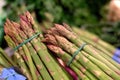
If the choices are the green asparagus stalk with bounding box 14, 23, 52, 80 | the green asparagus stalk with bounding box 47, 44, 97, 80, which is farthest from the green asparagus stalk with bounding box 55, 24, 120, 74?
the green asparagus stalk with bounding box 14, 23, 52, 80

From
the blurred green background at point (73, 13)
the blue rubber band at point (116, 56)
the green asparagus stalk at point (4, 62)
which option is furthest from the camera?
the blurred green background at point (73, 13)

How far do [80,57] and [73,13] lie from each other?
209cm

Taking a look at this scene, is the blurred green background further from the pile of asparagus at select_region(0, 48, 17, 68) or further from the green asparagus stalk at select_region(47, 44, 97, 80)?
the green asparagus stalk at select_region(47, 44, 97, 80)

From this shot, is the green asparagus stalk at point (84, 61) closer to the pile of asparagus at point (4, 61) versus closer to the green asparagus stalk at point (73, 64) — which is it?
the green asparagus stalk at point (73, 64)

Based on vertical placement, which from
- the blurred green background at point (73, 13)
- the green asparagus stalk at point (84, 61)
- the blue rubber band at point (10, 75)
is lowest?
the green asparagus stalk at point (84, 61)

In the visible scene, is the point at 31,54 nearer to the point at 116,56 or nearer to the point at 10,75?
the point at 10,75

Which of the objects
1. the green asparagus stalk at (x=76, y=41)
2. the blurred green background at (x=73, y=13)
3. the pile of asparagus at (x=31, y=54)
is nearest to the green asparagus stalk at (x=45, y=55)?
the pile of asparagus at (x=31, y=54)

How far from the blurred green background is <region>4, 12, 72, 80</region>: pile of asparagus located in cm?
94

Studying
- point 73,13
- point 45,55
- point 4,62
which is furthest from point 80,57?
point 73,13

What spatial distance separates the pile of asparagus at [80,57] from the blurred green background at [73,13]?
1.05m

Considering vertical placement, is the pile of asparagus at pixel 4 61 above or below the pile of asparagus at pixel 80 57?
above

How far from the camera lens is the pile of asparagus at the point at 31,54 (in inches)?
84.7

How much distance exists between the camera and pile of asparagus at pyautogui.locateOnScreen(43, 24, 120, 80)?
83.0 inches

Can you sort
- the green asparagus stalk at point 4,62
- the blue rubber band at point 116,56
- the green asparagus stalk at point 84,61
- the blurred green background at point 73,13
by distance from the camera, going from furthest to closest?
the blurred green background at point 73,13 → the blue rubber band at point 116,56 → the green asparagus stalk at point 4,62 → the green asparagus stalk at point 84,61
